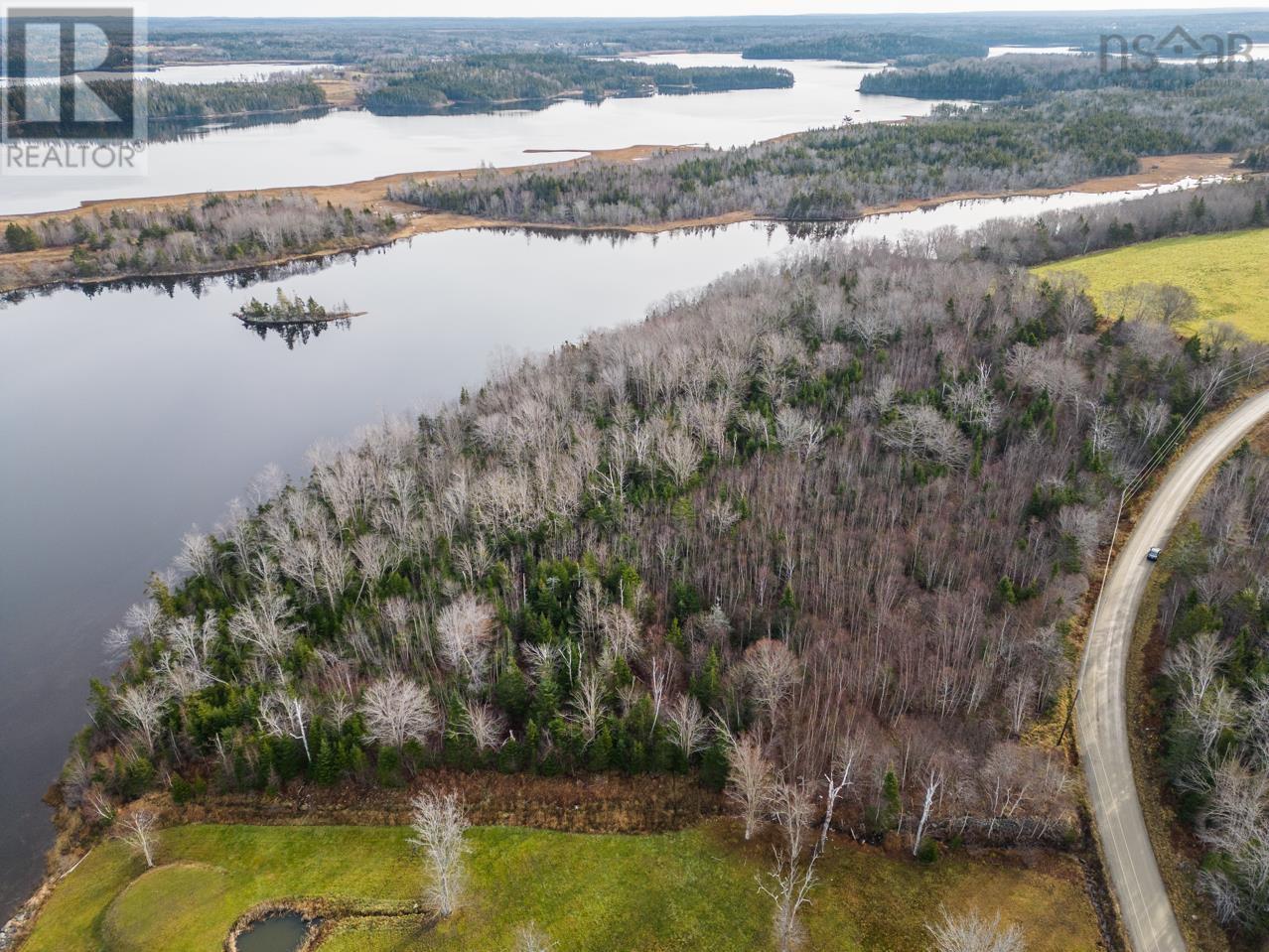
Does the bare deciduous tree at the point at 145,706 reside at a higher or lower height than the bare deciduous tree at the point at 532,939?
higher

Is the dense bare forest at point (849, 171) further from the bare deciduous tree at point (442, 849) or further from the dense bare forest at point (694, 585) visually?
the bare deciduous tree at point (442, 849)

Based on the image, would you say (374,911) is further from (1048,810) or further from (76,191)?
(76,191)

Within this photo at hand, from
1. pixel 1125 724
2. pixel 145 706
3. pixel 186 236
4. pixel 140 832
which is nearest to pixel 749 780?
pixel 1125 724

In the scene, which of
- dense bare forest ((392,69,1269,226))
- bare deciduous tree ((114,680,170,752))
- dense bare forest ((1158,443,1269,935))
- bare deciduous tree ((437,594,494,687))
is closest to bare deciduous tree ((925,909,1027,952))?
dense bare forest ((1158,443,1269,935))

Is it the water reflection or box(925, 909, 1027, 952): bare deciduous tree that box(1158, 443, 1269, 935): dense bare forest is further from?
the water reflection

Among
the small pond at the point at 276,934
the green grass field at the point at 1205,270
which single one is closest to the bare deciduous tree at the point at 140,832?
the small pond at the point at 276,934

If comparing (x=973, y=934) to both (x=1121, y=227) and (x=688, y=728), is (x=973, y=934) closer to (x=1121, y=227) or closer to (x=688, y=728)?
(x=688, y=728)

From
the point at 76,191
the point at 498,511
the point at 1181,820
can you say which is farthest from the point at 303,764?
the point at 76,191
